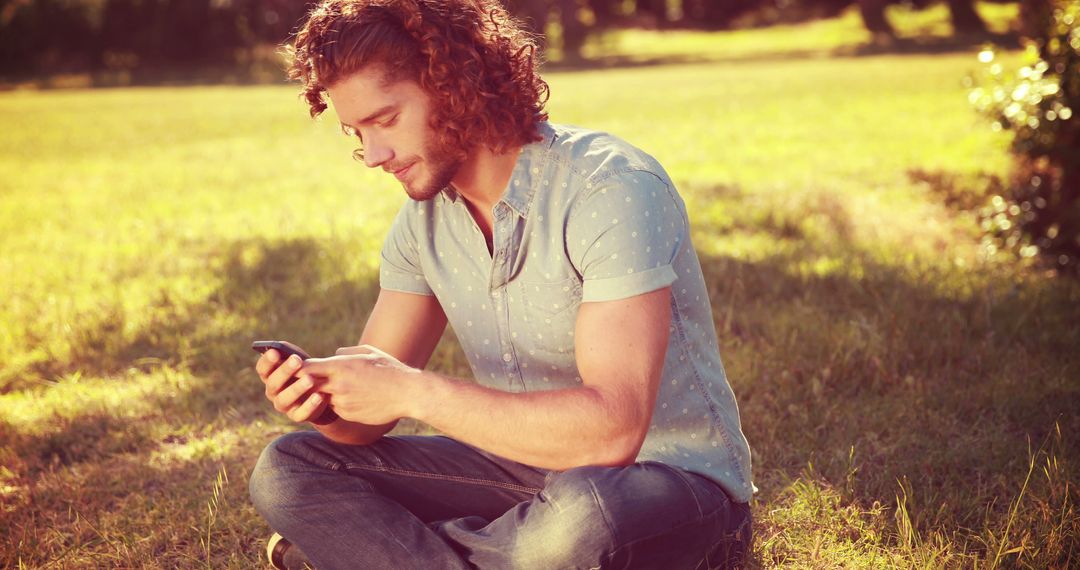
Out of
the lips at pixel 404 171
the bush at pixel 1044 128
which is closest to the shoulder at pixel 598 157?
the lips at pixel 404 171

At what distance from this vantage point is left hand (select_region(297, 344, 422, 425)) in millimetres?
2508

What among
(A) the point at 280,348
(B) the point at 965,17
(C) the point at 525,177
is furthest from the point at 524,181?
(B) the point at 965,17

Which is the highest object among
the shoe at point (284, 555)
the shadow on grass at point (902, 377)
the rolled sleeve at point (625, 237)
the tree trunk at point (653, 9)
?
the rolled sleeve at point (625, 237)

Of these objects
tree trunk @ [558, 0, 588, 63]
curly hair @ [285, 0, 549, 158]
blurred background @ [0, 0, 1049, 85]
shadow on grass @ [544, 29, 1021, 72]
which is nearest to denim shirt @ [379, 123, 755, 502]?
curly hair @ [285, 0, 549, 158]

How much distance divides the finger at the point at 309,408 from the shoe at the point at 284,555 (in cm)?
64

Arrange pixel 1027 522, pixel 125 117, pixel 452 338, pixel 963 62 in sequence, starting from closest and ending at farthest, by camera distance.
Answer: pixel 1027 522
pixel 452 338
pixel 125 117
pixel 963 62

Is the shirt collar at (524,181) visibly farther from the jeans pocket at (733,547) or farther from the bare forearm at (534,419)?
the jeans pocket at (733,547)

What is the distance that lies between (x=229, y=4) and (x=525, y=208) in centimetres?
3979

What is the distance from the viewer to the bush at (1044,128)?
6.06m

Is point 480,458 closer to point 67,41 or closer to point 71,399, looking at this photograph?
point 71,399

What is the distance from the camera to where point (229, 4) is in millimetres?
39219

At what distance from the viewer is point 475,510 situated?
3.10 m

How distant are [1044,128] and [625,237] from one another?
15.5ft

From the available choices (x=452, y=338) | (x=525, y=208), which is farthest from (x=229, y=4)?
(x=525, y=208)
